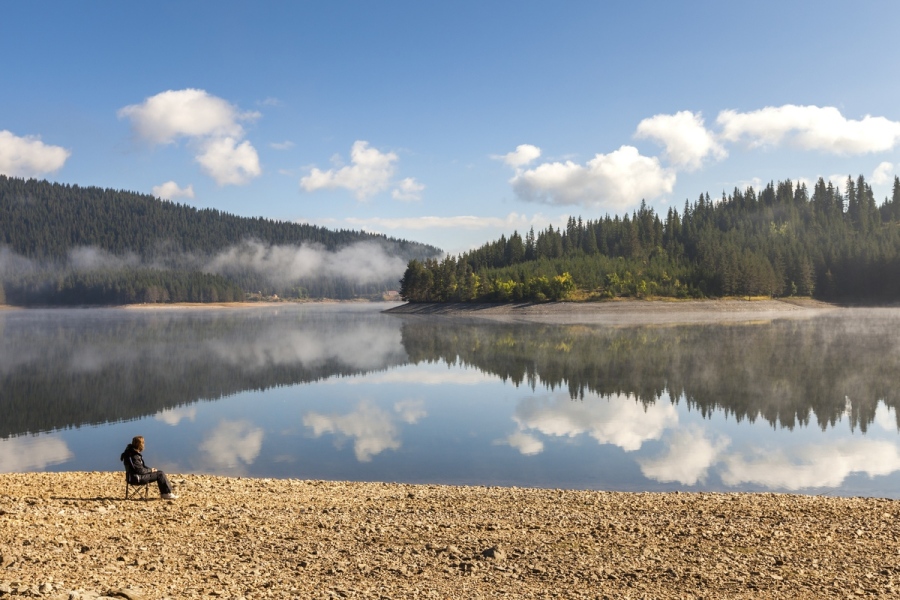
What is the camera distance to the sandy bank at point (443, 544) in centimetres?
854

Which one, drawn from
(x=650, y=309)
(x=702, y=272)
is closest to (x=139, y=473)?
(x=650, y=309)

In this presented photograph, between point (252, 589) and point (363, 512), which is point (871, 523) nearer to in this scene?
point (363, 512)

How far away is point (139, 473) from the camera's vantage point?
13.6 m

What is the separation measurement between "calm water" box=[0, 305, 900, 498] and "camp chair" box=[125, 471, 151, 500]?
13.8 feet

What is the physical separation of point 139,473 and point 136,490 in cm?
103

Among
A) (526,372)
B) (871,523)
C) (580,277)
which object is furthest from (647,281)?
(871,523)

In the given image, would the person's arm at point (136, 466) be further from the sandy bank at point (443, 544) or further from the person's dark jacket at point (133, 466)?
the sandy bank at point (443, 544)

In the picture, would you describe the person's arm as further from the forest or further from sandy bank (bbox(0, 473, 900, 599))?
the forest

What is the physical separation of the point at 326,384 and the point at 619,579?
2964 cm

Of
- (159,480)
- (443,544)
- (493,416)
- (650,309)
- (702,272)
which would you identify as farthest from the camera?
(702,272)

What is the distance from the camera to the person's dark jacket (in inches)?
537

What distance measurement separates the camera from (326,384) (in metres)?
36.9

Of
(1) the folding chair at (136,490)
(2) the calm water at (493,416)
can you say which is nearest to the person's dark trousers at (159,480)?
(1) the folding chair at (136,490)

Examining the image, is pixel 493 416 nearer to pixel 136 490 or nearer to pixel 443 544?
pixel 136 490
